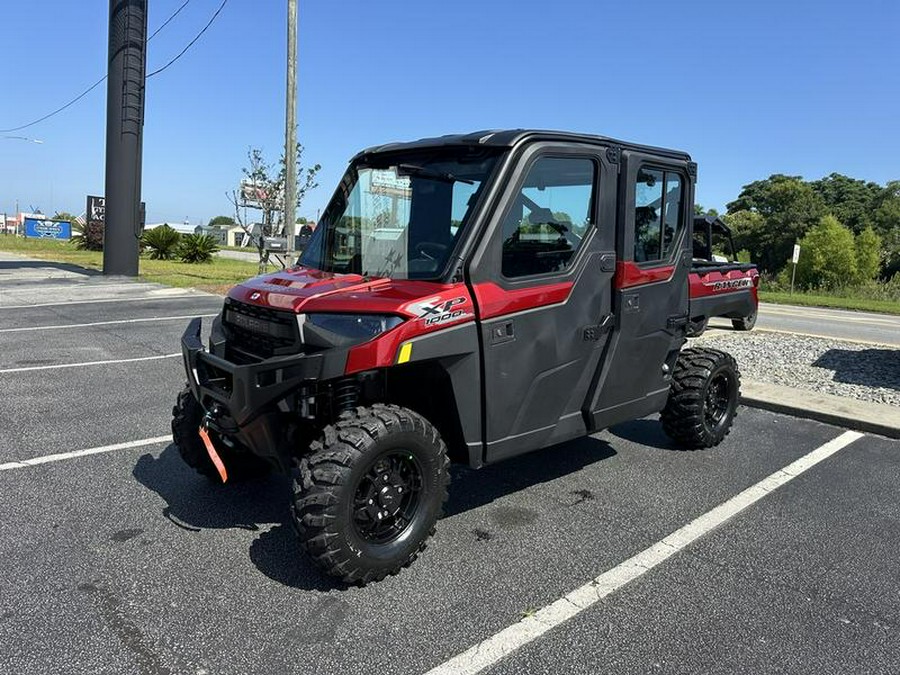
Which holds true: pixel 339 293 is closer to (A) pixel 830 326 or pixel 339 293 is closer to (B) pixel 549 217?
(B) pixel 549 217

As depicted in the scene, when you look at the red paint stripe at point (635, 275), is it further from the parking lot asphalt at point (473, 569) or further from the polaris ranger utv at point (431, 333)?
the parking lot asphalt at point (473, 569)

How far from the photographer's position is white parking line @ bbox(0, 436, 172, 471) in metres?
4.63

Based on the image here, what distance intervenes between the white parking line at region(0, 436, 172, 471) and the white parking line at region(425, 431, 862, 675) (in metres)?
3.46

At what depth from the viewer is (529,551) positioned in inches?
144

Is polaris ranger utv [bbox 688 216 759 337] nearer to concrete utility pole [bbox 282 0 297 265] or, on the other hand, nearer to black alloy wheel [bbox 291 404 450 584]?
black alloy wheel [bbox 291 404 450 584]

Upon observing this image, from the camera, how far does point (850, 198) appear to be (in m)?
70.3

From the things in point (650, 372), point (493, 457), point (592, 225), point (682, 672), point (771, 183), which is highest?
point (771, 183)

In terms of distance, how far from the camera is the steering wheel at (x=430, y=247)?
11.9ft

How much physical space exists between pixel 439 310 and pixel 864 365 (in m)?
8.39

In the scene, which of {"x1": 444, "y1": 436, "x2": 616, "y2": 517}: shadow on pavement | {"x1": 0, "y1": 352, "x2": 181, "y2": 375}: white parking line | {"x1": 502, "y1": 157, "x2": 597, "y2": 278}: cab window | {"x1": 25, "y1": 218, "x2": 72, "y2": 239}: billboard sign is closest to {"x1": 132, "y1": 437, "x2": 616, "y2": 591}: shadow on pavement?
{"x1": 444, "y1": 436, "x2": 616, "y2": 517}: shadow on pavement

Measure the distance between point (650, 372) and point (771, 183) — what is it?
88692mm

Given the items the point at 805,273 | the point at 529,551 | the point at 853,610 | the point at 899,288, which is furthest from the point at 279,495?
the point at 805,273

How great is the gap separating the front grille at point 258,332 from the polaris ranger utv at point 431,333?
12mm

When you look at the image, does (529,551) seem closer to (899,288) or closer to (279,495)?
(279,495)
